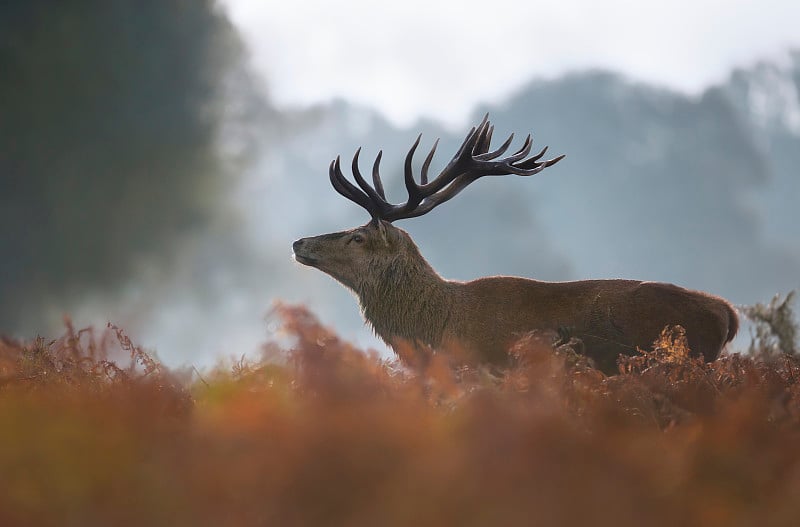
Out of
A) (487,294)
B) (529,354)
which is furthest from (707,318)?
(529,354)

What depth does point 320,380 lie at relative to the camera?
2.23 meters

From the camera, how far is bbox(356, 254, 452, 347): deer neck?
7.38m

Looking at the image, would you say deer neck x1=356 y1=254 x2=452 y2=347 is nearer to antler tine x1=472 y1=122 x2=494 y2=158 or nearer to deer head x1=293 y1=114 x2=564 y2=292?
deer head x1=293 y1=114 x2=564 y2=292

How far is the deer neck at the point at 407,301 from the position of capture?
7379 millimetres

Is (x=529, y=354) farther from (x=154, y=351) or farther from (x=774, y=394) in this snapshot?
(x=154, y=351)

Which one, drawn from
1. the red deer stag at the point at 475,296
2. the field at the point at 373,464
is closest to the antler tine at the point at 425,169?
the red deer stag at the point at 475,296

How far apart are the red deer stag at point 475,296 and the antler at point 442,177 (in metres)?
0.01

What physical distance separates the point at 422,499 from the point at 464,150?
6789 mm

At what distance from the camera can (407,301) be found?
7.55 m

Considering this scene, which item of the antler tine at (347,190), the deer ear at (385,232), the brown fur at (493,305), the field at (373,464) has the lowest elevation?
the field at (373,464)

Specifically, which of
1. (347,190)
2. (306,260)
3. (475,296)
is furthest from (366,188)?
(475,296)

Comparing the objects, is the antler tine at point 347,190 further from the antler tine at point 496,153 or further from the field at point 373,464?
the field at point 373,464

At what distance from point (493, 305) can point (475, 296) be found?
0.28 m

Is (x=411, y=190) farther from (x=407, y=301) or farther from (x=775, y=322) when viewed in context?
(x=775, y=322)
